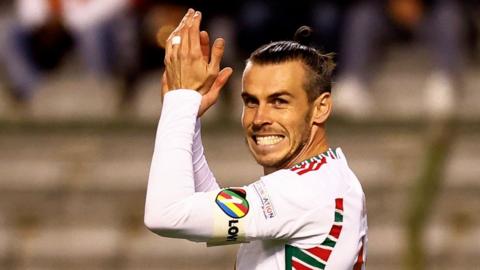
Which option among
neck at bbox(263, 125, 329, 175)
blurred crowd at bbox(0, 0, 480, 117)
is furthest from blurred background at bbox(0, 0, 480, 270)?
neck at bbox(263, 125, 329, 175)

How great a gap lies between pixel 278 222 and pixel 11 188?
610 centimetres

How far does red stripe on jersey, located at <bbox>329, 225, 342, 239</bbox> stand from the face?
0.68ft

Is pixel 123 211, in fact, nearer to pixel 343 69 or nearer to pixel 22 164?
pixel 22 164

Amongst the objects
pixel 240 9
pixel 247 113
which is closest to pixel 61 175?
pixel 240 9

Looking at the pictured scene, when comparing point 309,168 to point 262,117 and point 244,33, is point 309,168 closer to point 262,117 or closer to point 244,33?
point 262,117

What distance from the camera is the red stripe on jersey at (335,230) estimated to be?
10.3 ft

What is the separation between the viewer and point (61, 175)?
29.7 feet

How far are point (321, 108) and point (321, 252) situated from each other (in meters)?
0.37

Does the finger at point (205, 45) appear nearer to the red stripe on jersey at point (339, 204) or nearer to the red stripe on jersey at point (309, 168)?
the red stripe on jersey at point (309, 168)

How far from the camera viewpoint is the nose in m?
3.13

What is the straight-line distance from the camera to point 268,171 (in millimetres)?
3270

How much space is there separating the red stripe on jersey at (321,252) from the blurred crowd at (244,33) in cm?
528

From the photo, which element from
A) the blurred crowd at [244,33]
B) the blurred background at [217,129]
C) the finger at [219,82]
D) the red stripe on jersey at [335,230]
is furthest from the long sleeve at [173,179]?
the blurred crowd at [244,33]

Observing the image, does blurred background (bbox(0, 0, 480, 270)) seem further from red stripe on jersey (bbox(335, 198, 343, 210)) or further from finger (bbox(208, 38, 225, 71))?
finger (bbox(208, 38, 225, 71))
